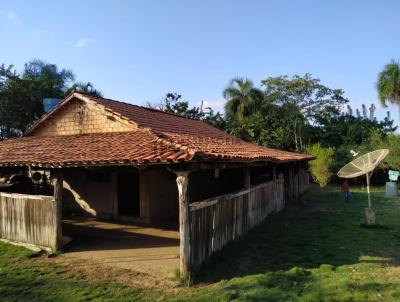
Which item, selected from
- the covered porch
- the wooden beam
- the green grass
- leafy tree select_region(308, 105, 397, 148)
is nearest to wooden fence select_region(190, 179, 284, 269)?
the covered porch

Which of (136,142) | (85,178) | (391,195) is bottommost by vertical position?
(391,195)

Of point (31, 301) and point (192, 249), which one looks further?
point (192, 249)

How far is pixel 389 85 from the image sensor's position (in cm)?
3216

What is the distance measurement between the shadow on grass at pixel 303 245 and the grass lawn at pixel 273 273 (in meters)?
0.02

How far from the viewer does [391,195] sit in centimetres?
2416

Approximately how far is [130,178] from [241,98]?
92.7ft

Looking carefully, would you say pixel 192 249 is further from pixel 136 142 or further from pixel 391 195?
pixel 391 195

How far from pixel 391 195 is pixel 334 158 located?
33.1 ft

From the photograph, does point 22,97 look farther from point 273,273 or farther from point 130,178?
point 273,273

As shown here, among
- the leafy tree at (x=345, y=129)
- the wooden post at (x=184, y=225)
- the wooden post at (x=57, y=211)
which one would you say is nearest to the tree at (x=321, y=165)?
the leafy tree at (x=345, y=129)

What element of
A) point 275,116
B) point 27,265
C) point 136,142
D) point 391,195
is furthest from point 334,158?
point 27,265

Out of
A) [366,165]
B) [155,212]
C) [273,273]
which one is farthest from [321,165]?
[273,273]

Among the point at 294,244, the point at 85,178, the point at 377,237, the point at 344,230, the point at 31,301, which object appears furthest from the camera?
the point at 85,178

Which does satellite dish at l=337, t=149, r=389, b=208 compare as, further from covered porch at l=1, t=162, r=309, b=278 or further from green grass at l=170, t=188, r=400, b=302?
covered porch at l=1, t=162, r=309, b=278
